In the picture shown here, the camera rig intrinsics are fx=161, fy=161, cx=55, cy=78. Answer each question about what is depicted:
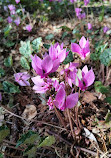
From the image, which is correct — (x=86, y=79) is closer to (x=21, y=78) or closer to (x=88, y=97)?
(x=88, y=97)

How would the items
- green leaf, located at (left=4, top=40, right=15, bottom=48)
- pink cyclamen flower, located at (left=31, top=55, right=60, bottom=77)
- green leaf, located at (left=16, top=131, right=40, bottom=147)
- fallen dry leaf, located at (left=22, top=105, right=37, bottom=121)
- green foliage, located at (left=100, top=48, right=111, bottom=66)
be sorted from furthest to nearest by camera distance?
1. green leaf, located at (left=4, top=40, right=15, bottom=48)
2. fallen dry leaf, located at (left=22, top=105, right=37, bottom=121)
3. green foliage, located at (left=100, top=48, right=111, bottom=66)
4. green leaf, located at (left=16, top=131, right=40, bottom=147)
5. pink cyclamen flower, located at (left=31, top=55, right=60, bottom=77)

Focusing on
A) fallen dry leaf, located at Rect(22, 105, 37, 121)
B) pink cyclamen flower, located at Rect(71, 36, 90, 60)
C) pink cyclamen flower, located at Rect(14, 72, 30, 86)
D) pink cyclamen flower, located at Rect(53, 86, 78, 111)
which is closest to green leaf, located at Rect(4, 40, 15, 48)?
pink cyclamen flower, located at Rect(14, 72, 30, 86)

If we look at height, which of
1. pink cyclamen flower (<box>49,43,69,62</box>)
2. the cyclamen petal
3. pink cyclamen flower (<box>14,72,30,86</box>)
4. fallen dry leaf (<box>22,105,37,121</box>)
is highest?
pink cyclamen flower (<box>49,43,69,62</box>)

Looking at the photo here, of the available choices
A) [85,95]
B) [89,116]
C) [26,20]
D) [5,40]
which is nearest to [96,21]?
[26,20]

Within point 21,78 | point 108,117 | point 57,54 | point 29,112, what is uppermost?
point 57,54

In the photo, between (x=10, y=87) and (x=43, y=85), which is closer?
(x=43, y=85)

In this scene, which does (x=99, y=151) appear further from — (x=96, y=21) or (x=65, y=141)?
(x=96, y=21)

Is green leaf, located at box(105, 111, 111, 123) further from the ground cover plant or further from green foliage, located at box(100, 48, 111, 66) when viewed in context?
green foliage, located at box(100, 48, 111, 66)

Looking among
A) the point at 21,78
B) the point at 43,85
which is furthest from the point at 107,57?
the point at 21,78
